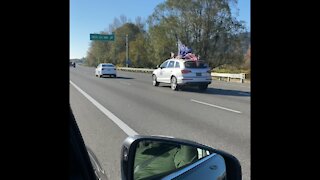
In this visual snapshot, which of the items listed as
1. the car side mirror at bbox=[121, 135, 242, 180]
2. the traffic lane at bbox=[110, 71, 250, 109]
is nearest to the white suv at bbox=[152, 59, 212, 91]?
the traffic lane at bbox=[110, 71, 250, 109]

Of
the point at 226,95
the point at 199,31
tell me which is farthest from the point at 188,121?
the point at 199,31

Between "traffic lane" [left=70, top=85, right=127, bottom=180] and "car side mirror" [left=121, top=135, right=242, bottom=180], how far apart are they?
2686mm

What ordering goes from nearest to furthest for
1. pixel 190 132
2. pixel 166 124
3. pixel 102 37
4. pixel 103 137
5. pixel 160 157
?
1. pixel 160 157
2. pixel 103 137
3. pixel 190 132
4. pixel 166 124
5. pixel 102 37

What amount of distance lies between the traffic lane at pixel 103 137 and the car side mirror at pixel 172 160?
269 centimetres

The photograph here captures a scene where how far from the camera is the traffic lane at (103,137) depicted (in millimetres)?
5293

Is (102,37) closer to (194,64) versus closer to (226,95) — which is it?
(194,64)

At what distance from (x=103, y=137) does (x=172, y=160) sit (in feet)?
18.3

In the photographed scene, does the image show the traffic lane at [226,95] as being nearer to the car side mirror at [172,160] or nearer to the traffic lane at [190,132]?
the traffic lane at [190,132]

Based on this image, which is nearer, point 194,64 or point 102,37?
point 194,64

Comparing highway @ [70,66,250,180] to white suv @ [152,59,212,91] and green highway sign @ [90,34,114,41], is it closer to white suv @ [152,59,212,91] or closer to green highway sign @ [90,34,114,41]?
white suv @ [152,59,212,91]

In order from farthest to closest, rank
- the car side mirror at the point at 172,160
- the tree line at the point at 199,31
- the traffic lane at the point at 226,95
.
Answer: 1. the tree line at the point at 199,31
2. the traffic lane at the point at 226,95
3. the car side mirror at the point at 172,160

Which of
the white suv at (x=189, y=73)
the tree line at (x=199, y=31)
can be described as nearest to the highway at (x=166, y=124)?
the white suv at (x=189, y=73)

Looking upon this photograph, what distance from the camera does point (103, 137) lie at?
295 inches

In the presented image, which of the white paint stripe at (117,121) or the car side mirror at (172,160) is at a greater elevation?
the car side mirror at (172,160)
